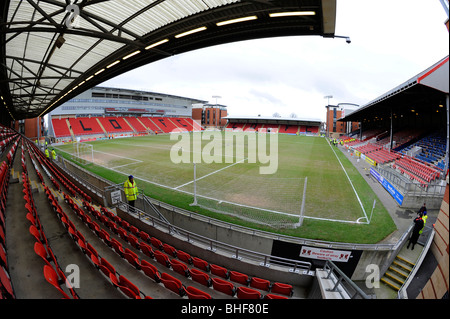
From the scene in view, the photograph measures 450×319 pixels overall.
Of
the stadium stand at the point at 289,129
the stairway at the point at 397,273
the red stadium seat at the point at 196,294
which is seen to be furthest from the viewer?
the stadium stand at the point at 289,129

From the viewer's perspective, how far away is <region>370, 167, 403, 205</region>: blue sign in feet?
39.5

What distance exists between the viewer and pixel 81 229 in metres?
7.36

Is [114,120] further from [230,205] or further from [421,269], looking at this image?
[421,269]

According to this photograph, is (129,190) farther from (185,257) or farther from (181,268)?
(181,268)

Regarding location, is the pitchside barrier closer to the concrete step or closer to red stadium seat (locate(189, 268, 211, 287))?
the concrete step

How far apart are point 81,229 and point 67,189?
5.84m

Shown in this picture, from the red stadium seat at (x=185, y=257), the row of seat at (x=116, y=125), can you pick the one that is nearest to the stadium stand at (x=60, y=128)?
the row of seat at (x=116, y=125)

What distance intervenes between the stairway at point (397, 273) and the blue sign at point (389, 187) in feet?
18.4

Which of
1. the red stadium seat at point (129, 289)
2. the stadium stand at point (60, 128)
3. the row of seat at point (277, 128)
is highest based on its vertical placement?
the row of seat at point (277, 128)

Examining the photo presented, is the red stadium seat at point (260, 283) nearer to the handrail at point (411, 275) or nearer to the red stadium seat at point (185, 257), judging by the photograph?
the red stadium seat at point (185, 257)

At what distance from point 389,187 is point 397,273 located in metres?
8.53

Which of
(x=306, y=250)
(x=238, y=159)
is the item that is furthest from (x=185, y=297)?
(x=238, y=159)

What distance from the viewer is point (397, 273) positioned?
7.34 m

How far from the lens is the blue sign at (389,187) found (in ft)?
39.5
